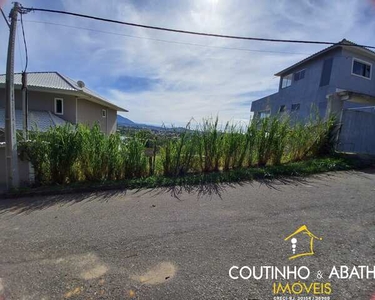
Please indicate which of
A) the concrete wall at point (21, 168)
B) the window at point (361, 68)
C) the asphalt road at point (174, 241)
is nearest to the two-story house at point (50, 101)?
the concrete wall at point (21, 168)

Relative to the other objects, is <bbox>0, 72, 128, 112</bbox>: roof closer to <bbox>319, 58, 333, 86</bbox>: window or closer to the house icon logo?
the house icon logo

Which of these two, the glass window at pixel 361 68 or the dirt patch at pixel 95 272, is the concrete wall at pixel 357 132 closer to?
the glass window at pixel 361 68

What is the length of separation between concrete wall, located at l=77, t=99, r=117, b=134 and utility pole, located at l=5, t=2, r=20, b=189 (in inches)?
265

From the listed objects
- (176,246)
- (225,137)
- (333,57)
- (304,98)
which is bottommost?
(176,246)

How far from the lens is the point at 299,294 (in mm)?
2045

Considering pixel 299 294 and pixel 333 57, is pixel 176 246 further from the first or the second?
pixel 333 57

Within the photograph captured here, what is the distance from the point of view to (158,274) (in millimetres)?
2301

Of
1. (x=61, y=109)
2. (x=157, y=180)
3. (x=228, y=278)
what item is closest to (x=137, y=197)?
(x=157, y=180)

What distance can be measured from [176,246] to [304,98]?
16846 mm

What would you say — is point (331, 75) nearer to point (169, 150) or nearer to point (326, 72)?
point (326, 72)

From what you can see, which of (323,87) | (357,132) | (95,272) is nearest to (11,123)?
(95,272)

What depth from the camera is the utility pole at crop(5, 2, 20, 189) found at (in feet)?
16.8

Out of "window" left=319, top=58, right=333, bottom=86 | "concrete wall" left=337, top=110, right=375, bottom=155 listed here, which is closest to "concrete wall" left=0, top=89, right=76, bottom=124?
"concrete wall" left=337, top=110, right=375, bottom=155

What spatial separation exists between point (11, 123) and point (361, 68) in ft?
63.2
